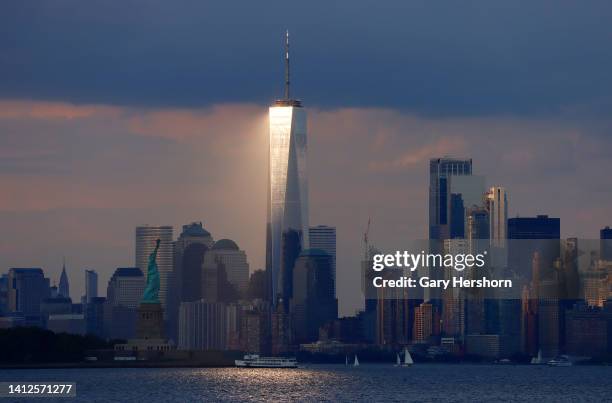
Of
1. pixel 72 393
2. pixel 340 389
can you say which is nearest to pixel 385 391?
pixel 340 389

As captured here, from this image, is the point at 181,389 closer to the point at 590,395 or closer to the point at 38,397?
the point at 38,397

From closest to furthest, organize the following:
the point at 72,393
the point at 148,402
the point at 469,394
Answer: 1. the point at 148,402
2. the point at 72,393
3. the point at 469,394

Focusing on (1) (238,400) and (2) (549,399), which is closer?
(1) (238,400)

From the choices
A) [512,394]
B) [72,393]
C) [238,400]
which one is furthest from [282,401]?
[512,394]

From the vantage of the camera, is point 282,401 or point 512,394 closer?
point 282,401

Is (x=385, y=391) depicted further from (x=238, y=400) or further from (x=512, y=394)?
(x=238, y=400)

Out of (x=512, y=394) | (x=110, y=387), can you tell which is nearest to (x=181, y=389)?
(x=110, y=387)

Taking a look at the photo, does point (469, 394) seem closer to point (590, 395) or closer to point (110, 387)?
point (590, 395)

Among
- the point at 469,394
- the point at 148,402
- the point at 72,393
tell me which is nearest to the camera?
the point at 148,402
